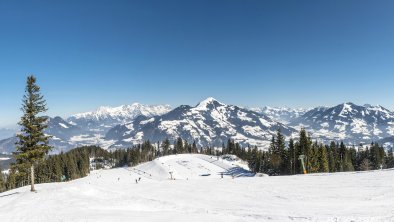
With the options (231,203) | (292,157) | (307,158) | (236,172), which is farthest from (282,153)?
(231,203)

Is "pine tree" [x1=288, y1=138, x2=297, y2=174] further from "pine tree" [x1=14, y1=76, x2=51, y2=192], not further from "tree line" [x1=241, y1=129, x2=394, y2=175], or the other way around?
"pine tree" [x1=14, y1=76, x2=51, y2=192]

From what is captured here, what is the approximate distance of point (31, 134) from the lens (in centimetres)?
4012

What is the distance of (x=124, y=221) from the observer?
1994cm

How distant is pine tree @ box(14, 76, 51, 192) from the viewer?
3969cm

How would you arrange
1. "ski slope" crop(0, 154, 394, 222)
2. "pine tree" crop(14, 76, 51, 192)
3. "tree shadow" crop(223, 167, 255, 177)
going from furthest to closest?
"tree shadow" crop(223, 167, 255, 177)
"pine tree" crop(14, 76, 51, 192)
"ski slope" crop(0, 154, 394, 222)

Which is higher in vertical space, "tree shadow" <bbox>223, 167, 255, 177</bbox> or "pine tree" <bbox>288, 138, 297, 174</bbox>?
"pine tree" <bbox>288, 138, 297, 174</bbox>

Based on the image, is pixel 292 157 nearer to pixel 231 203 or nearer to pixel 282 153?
pixel 282 153

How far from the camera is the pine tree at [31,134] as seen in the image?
39.7 m

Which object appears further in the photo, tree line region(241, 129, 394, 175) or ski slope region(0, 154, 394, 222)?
tree line region(241, 129, 394, 175)

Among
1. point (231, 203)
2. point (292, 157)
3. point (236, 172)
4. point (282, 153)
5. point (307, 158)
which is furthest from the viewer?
point (236, 172)

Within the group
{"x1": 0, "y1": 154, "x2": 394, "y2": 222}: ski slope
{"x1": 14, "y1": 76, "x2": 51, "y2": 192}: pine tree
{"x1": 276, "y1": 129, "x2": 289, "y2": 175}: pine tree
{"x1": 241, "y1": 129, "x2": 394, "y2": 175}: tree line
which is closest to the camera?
{"x1": 0, "y1": 154, "x2": 394, "y2": 222}: ski slope

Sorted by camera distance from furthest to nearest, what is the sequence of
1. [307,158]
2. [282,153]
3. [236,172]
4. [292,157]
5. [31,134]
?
1. [236,172]
2. [282,153]
3. [292,157]
4. [307,158]
5. [31,134]

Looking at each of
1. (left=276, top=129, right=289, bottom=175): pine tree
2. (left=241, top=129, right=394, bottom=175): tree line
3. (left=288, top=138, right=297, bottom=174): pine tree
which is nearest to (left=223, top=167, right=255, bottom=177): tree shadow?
(left=241, top=129, right=394, bottom=175): tree line

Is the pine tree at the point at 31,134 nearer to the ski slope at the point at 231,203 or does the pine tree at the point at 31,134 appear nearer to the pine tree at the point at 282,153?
the ski slope at the point at 231,203
